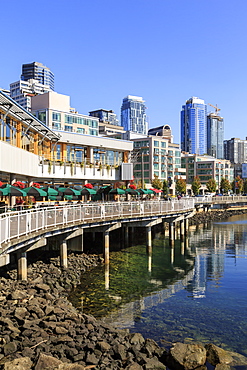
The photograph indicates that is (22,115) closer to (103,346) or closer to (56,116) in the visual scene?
(103,346)

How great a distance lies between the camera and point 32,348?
13.3 metres

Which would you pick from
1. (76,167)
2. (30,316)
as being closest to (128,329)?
(30,316)

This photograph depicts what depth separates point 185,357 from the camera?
1431 cm

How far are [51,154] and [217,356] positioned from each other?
1638 inches

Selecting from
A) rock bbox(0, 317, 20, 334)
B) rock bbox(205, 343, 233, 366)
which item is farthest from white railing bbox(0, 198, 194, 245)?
rock bbox(205, 343, 233, 366)

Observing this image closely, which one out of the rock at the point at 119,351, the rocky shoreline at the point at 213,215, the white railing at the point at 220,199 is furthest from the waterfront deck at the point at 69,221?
the white railing at the point at 220,199

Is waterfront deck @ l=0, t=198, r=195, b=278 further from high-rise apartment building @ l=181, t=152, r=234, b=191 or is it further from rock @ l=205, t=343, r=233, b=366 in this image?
high-rise apartment building @ l=181, t=152, r=234, b=191

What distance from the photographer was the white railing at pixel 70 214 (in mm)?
18261

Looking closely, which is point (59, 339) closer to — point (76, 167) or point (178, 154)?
point (76, 167)

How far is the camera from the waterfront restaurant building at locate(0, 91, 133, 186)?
3438cm

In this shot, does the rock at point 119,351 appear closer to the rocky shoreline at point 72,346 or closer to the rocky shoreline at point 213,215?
the rocky shoreline at point 72,346

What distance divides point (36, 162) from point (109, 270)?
2016 centimetres

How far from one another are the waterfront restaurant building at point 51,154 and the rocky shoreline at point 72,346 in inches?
690

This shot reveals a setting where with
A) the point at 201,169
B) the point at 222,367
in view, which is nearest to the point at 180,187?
the point at 201,169
